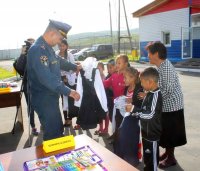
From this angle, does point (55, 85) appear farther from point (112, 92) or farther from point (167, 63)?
point (112, 92)

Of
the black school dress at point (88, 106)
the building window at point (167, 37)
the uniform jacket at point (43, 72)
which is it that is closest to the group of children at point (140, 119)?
the black school dress at point (88, 106)

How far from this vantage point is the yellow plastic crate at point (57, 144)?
2401 millimetres

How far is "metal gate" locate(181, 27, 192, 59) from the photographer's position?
60.3 ft

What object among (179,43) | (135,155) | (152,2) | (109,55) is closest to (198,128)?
(135,155)

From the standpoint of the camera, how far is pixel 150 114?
10.0 ft

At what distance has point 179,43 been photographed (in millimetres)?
19641

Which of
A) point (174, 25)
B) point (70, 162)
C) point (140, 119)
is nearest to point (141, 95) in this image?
point (140, 119)

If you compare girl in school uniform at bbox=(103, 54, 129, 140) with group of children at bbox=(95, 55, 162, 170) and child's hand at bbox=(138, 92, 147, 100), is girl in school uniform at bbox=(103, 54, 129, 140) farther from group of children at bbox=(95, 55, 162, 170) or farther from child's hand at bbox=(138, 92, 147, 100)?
child's hand at bbox=(138, 92, 147, 100)

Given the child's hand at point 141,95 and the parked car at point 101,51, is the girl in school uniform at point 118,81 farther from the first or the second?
the parked car at point 101,51

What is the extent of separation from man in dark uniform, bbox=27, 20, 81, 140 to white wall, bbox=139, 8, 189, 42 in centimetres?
1718

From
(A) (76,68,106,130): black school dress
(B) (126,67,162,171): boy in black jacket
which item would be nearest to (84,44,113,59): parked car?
(A) (76,68,106,130): black school dress

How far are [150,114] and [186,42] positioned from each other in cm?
1676

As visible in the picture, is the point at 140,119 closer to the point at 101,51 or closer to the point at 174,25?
the point at 174,25

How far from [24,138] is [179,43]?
16287 millimetres
